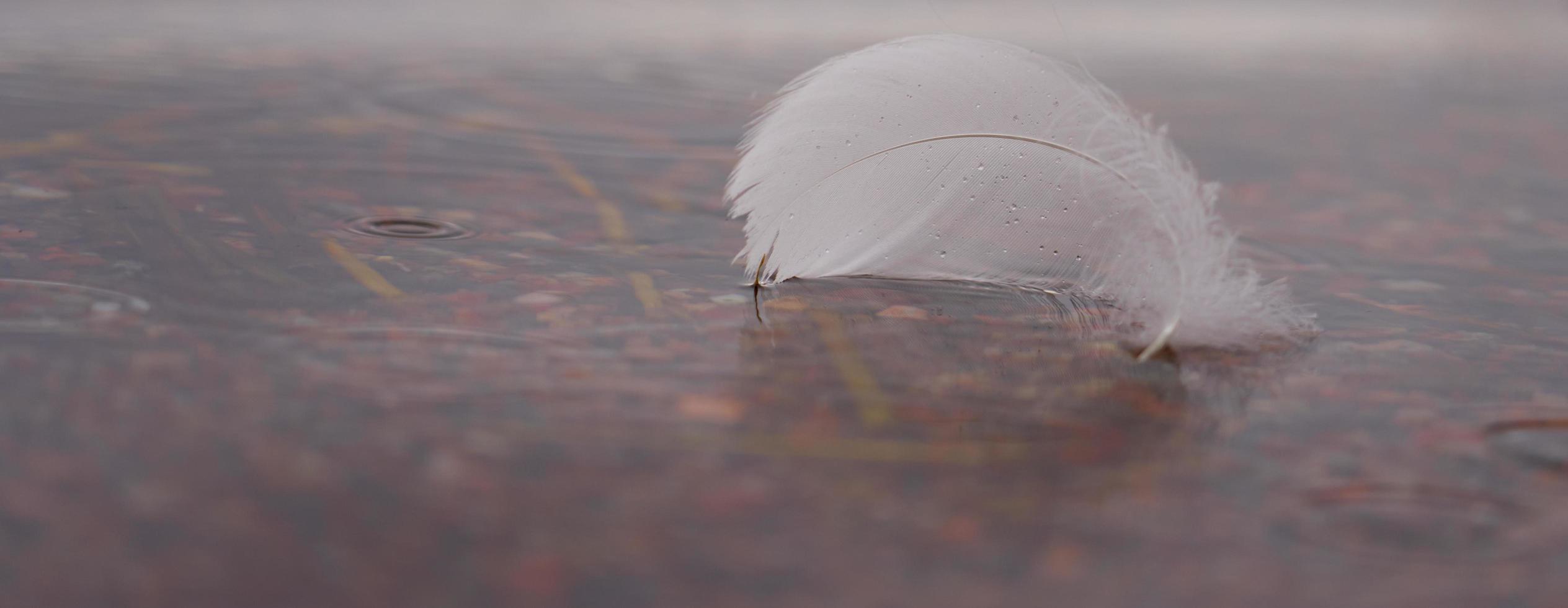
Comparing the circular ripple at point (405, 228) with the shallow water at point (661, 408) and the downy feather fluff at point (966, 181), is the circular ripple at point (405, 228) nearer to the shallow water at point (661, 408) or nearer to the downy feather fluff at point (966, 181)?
the shallow water at point (661, 408)

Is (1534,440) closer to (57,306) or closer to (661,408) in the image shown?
(661,408)

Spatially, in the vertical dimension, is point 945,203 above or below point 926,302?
above

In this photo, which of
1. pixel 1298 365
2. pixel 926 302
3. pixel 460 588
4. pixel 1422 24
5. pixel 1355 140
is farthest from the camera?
pixel 1422 24

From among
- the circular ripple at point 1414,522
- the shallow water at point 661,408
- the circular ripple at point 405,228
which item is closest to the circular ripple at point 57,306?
the shallow water at point 661,408

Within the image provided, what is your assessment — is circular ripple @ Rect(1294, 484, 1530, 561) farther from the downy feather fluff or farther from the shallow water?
the downy feather fluff

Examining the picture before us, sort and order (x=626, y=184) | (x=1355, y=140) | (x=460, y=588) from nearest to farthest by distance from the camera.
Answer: (x=460, y=588)
(x=626, y=184)
(x=1355, y=140)

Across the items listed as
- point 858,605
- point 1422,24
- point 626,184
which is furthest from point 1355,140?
point 1422,24

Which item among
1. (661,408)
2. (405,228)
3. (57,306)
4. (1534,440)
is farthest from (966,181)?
(57,306)

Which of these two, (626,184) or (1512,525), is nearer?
(1512,525)

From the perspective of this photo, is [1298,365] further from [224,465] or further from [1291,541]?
[224,465]
